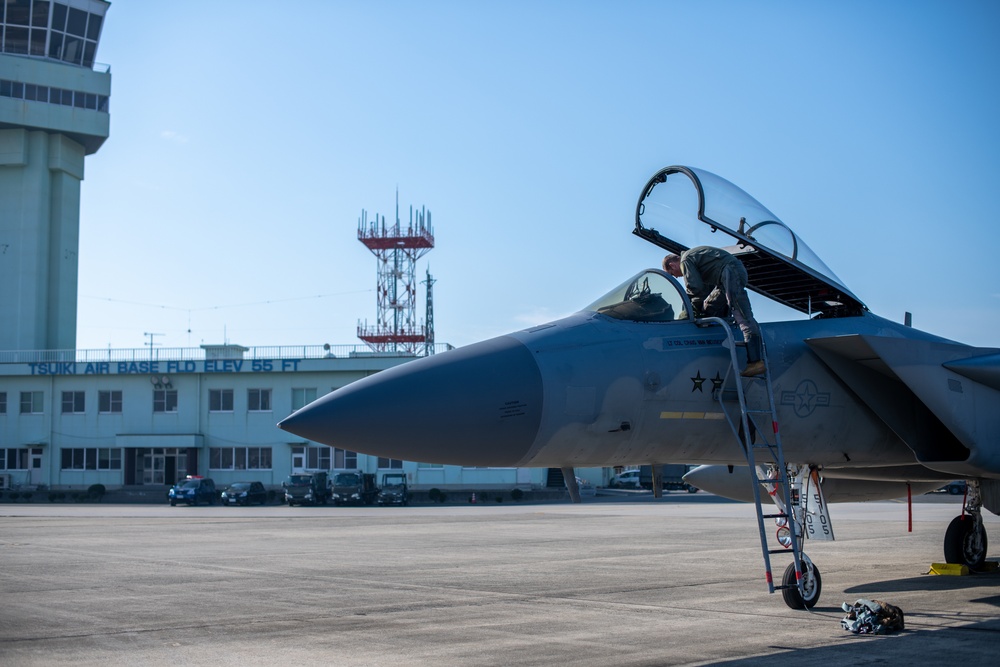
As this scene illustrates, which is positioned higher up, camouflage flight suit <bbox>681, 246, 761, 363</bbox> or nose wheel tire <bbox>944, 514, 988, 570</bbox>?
camouflage flight suit <bbox>681, 246, 761, 363</bbox>

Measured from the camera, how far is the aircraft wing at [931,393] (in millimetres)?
9180

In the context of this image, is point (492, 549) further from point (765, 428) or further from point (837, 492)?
point (765, 428)

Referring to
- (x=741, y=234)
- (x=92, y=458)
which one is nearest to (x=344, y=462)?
(x=92, y=458)

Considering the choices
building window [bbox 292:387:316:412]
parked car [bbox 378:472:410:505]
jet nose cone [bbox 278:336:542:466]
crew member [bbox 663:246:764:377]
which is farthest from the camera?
building window [bbox 292:387:316:412]

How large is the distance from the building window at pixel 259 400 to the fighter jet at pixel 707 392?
45.2 meters

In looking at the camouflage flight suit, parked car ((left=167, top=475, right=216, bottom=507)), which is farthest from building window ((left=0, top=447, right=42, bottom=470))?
the camouflage flight suit

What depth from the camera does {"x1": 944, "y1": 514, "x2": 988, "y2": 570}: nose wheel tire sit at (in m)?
12.5

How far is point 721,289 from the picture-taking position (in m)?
9.09

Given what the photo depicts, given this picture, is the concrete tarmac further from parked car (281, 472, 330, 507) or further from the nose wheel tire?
parked car (281, 472, 330, 507)

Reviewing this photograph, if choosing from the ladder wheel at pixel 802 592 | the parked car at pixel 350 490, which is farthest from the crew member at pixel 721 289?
the parked car at pixel 350 490

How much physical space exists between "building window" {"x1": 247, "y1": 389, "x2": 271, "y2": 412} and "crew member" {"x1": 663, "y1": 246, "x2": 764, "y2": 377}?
46162 mm

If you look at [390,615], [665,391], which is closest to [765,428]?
[665,391]

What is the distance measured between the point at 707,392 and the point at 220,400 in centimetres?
4853

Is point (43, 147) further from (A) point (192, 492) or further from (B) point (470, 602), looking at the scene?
(B) point (470, 602)
